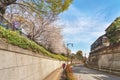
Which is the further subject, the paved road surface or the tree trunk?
the paved road surface

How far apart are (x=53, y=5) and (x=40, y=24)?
59.2 ft

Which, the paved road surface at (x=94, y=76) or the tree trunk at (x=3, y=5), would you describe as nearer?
the tree trunk at (x=3, y=5)

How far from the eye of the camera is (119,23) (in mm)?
52750

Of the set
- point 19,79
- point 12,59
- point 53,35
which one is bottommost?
point 19,79

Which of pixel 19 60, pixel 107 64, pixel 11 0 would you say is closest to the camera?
pixel 19 60

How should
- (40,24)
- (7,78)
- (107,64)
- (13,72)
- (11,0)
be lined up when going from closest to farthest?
(7,78) → (13,72) → (11,0) → (40,24) → (107,64)

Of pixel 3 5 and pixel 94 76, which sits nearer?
pixel 3 5

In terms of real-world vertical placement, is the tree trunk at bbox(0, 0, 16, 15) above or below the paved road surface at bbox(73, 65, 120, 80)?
above

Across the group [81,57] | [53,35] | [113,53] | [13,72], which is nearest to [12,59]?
[13,72]

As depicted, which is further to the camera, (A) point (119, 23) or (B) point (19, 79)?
(A) point (119, 23)

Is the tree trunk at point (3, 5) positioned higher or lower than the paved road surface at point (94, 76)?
higher

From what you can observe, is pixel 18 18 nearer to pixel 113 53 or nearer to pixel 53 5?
pixel 53 5

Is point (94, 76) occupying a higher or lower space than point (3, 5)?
lower

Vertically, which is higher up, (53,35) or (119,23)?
(119,23)
